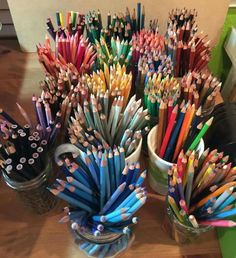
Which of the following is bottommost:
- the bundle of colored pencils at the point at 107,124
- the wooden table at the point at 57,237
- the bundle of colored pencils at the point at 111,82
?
the wooden table at the point at 57,237

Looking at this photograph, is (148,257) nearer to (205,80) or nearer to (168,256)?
(168,256)

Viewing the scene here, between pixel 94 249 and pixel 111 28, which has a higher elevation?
pixel 111 28

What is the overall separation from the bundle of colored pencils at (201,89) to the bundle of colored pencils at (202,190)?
10 cm

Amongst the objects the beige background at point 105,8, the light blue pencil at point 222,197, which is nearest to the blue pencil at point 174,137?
the light blue pencil at point 222,197

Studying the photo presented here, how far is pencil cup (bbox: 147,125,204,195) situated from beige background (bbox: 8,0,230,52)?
1.11 ft

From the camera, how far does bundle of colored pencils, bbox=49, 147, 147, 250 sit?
11.2 inches

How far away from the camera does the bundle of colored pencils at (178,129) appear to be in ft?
1.10

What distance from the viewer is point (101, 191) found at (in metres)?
0.31

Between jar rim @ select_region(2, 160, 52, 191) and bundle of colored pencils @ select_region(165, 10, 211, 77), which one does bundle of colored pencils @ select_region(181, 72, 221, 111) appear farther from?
jar rim @ select_region(2, 160, 52, 191)

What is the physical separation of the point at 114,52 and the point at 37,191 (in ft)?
0.82

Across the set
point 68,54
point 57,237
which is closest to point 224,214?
point 57,237

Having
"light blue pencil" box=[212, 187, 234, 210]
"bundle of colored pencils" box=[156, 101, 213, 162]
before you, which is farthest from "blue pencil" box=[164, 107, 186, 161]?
"light blue pencil" box=[212, 187, 234, 210]

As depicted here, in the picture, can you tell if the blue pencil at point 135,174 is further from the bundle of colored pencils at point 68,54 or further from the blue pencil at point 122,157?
the bundle of colored pencils at point 68,54

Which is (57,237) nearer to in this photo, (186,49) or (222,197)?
(222,197)
